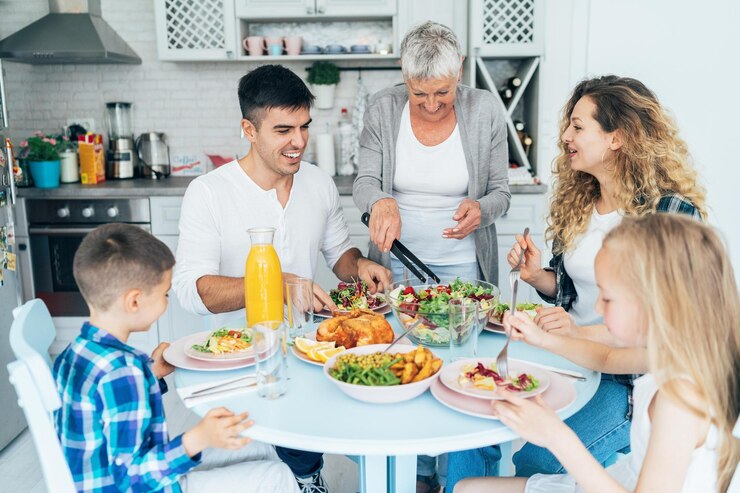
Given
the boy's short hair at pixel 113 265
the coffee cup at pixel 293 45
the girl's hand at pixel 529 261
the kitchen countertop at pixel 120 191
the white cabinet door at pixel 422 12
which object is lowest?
the girl's hand at pixel 529 261

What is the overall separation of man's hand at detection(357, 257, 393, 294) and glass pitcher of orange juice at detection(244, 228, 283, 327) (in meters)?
0.44

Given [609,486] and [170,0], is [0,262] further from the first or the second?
[609,486]

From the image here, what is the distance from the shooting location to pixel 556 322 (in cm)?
158

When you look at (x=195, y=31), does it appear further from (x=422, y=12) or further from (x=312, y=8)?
(x=422, y=12)

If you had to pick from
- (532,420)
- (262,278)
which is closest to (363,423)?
(532,420)

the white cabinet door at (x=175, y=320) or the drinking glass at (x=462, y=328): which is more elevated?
the drinking glass at (x=462, y=328)

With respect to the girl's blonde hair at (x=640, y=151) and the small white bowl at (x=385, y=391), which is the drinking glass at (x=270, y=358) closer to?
the small white bowl at (x=385, y=391)

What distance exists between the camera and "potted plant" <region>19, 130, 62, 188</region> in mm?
3629

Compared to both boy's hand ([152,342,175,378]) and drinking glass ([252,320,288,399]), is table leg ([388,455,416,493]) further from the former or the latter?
boy's hand ([152,342,175,378])

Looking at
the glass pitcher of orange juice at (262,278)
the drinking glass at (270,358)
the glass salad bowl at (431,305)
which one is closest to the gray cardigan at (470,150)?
the glass salad bowl at (431,305)

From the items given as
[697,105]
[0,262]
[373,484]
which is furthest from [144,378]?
[697,105]

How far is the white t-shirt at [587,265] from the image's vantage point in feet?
6.11

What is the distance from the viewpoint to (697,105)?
374cm

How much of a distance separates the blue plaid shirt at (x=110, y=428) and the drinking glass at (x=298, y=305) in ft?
1.42
